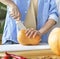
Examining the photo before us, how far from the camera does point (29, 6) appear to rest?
1.30 meters

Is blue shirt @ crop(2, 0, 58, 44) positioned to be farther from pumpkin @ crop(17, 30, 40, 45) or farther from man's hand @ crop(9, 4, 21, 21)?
pumpkin @ crop(17, 30, 40, 45)

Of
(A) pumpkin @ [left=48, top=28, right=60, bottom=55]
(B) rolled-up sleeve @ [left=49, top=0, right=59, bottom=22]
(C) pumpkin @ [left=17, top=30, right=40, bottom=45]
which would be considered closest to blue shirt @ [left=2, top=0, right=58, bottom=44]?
(B) rolled-up sleeve @ [left=49, top=0, right=59, bottom=22]

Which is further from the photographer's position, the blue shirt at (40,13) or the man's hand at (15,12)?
the blue shirt at (40,13)

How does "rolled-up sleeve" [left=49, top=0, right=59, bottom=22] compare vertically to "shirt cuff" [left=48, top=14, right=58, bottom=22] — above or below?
above

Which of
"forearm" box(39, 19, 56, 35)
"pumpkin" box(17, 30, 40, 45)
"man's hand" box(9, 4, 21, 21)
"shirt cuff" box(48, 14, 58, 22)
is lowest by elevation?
"pumpkin" box(17, 30, 40, 45)

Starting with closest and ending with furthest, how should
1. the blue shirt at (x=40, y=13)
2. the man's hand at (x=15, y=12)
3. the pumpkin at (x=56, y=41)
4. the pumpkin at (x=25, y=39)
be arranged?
the pumpkin at (x=56, y=41), the pumpkin at (x=25, y=39), the man's hand at (x=15, y=12), the blue shirt at (x=40, y=13)

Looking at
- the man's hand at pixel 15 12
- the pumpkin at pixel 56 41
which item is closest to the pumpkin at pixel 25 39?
the man's hand at pixel 15 12

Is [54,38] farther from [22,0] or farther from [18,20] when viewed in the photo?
[22,0]

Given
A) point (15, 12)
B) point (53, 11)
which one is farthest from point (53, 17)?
point (15, 12)

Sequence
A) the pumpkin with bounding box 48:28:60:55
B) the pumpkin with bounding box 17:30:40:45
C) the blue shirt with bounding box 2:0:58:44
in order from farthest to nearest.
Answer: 1. the blue shirt with bounding box 2:0:58:44
2. the pumpkin with bounding box 17:30:40:45
3. the pumpkin with bounding box 48:28:60:55

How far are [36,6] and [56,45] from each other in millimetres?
546

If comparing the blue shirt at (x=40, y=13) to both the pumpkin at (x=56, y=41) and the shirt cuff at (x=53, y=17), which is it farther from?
the pumpkin at (x=56, y=41)

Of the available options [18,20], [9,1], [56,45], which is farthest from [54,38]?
[9,1]

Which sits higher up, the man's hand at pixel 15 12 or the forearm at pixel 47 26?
the man's hand at pixel 15 12
